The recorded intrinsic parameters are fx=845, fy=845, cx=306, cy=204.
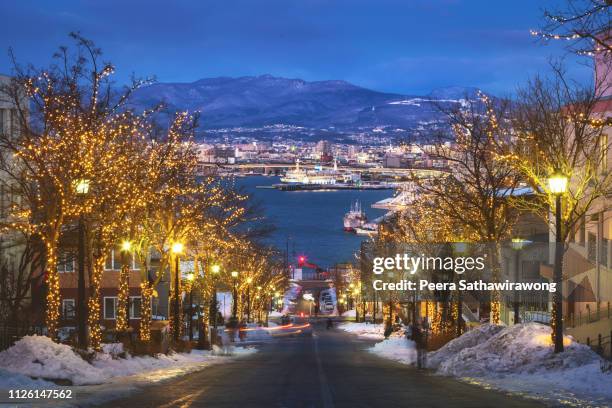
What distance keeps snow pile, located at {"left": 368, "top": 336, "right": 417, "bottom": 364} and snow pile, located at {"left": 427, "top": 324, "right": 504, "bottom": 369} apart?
3.10 m

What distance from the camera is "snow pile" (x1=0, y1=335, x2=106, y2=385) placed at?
20.4 meters

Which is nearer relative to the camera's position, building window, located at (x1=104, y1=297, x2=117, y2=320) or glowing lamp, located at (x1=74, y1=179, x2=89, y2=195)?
glowing lamp, located at (x1=74, y1=179, x2=89, y2=195)

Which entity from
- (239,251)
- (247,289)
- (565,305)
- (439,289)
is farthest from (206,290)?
(247,289)

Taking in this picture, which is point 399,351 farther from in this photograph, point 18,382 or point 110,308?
point 110,308

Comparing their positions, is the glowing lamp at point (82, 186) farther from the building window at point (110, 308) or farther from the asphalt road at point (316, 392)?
the building window at point (110, 308)

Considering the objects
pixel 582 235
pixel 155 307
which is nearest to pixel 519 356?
pixel 582 235

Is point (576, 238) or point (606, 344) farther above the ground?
point (576, 238)

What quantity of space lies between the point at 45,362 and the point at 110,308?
45.4 meters

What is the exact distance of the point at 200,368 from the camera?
29.1 meters

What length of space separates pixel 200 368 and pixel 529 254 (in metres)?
31.3

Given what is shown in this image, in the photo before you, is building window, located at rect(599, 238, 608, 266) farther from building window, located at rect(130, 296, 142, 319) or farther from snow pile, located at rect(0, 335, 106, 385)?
building window, located at rect(130, 296, 142, 319)

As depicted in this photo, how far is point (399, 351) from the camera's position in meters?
41.5

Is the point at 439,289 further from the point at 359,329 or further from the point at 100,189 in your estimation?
the point at 359,329

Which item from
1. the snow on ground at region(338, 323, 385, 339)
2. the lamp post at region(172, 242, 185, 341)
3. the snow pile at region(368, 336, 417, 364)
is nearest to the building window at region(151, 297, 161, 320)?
the snow on ground at region(338, 323, 385, 339)
